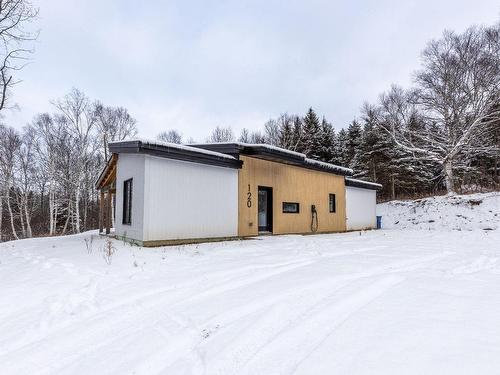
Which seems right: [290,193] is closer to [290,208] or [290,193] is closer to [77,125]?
[290,208]

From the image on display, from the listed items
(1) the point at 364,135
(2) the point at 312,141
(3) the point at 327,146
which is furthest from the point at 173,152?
(1) the point at 364,135

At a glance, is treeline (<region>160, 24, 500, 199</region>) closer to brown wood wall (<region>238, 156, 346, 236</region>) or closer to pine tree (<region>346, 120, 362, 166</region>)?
pine tree (<region>346, 120, 362, 166</region>)

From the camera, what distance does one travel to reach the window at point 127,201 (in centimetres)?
963

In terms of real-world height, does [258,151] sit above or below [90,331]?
above

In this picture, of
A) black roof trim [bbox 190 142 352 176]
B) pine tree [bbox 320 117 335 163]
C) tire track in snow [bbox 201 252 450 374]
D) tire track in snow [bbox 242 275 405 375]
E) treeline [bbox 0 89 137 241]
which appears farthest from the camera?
pine tree [bbox 320 117 335 163]

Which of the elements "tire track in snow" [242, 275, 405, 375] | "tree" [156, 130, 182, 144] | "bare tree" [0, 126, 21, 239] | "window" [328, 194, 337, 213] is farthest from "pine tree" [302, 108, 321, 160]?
"tire track in snow" [242, 275, 405, 375]

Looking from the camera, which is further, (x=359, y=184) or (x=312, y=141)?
(x=312, y=141)

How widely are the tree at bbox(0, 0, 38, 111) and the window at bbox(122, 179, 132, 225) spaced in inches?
210

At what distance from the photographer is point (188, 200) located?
8719 millimetres

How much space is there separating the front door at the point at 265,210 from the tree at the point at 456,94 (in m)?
12.4

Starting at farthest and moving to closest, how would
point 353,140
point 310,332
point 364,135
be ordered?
point 353,140, point 364,135, point 310,332

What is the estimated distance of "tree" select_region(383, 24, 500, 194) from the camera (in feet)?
56.3

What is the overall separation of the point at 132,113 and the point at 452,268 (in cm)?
2534

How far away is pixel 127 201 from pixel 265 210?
498cm
